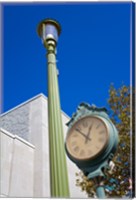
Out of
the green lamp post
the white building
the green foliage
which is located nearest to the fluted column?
the green lamp post

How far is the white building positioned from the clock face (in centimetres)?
205

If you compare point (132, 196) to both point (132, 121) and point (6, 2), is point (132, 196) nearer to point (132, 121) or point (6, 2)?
point (132, 121)

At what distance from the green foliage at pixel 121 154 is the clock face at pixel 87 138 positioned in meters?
1.08

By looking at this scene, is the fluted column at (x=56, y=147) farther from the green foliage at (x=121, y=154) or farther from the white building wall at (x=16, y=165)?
the white building wall at (x=16, y=165)

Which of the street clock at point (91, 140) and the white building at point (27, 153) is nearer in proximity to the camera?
the street clock at point (91, 140)

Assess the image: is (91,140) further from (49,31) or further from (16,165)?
(16,165)

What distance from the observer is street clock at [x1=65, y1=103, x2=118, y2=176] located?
2053 mm

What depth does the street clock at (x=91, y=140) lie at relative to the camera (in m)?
2.05

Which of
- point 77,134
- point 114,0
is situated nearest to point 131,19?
point 114,0

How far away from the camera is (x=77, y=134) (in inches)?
86.0

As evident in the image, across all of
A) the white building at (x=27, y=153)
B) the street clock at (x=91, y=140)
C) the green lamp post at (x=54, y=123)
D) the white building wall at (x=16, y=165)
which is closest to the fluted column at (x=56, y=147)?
the green lamp post at (x=54, y=123)

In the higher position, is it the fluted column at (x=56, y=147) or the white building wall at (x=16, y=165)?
the white building wall at (x=16, y=165)

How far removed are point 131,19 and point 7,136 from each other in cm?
266

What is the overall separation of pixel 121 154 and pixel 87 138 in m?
1.53
